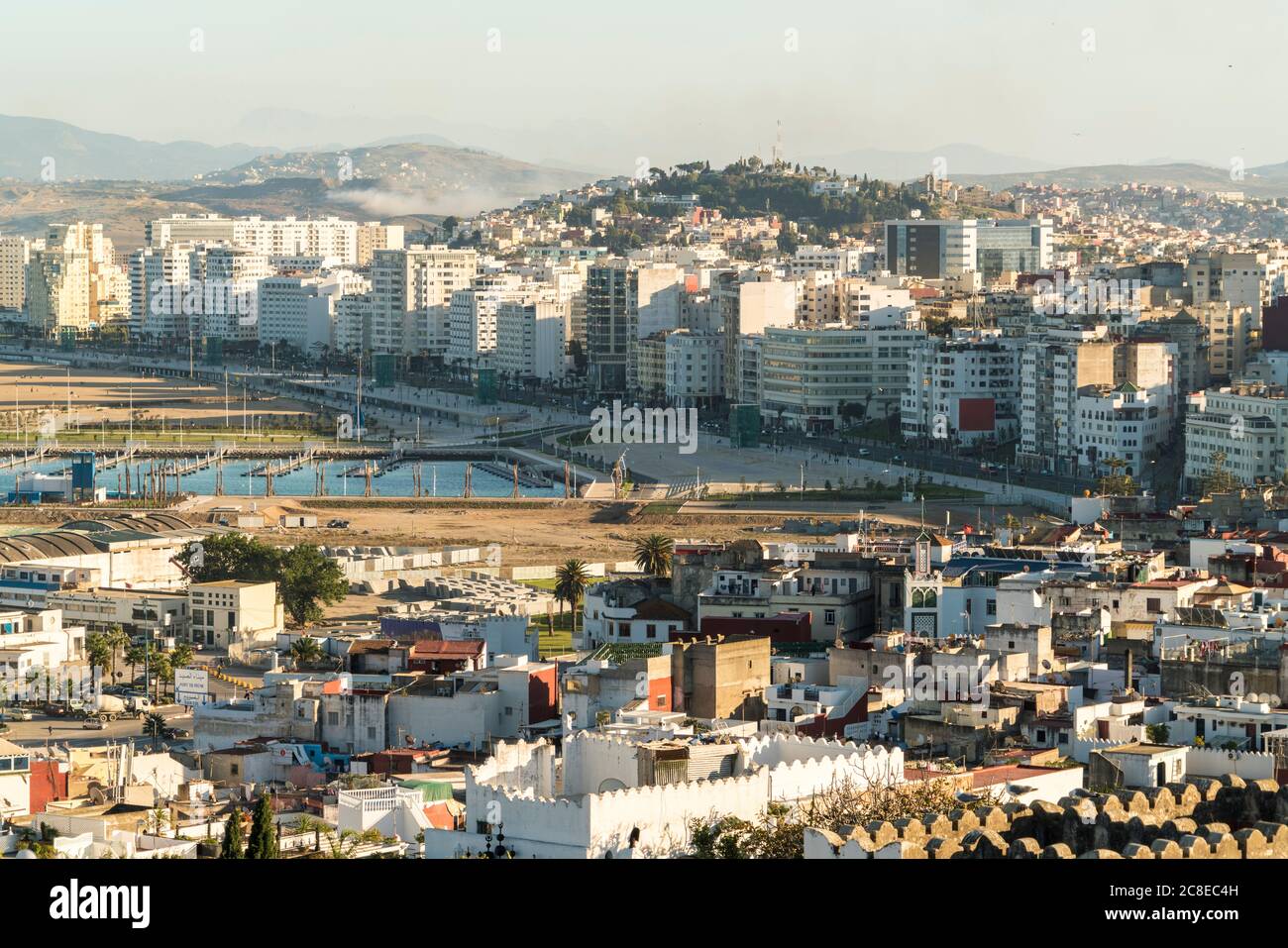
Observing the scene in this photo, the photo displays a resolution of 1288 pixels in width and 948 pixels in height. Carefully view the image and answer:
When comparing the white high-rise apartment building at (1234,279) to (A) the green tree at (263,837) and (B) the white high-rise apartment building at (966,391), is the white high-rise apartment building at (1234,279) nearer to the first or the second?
(B) the white high-rise apartment building at (966,391)

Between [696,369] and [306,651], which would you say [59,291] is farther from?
[306,651]

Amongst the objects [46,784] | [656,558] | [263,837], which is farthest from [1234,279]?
[263,837]

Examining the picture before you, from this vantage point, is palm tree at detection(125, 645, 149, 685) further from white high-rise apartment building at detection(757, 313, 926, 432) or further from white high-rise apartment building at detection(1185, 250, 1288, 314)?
white high-rise apartment building at detection(1185, 250, 1288, 314)

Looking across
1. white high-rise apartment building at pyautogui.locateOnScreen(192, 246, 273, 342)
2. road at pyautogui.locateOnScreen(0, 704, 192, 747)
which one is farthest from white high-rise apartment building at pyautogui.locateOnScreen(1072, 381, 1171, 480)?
white high-rise apartment building at pyautogui.locateOnScreen(192, 246, 273, 342)

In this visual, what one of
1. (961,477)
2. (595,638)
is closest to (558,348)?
(961,477)
